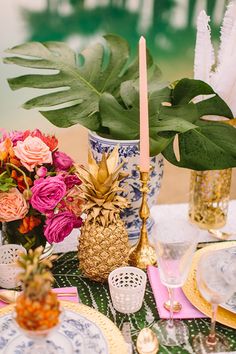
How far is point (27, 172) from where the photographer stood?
108 centimetres

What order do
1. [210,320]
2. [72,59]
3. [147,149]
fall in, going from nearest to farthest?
1. [210,320]
2. [147,149]
3. [72,59]

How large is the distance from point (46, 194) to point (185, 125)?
0.32 metres

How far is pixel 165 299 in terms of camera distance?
104 centimetres

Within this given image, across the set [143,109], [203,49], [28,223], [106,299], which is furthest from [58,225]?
[203,49]

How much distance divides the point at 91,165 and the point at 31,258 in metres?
0.36

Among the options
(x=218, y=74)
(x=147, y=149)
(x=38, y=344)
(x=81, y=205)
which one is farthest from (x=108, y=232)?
(x=218, y=74)

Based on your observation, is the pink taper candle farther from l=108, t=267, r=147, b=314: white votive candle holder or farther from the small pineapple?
the small pineapple

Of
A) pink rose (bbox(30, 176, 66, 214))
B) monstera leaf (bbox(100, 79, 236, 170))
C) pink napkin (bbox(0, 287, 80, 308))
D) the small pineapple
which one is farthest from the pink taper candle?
the small pineapple

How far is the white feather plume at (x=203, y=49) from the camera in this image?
124 centimetres

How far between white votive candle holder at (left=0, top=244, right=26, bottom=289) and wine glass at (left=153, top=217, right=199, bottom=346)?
263 mm

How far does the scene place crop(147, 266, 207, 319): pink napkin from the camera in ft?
3.26

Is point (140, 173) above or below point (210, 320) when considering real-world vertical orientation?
above

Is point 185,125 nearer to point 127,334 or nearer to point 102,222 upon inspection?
point 102,222

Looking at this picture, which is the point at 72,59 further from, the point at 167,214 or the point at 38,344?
the point at 38,344
